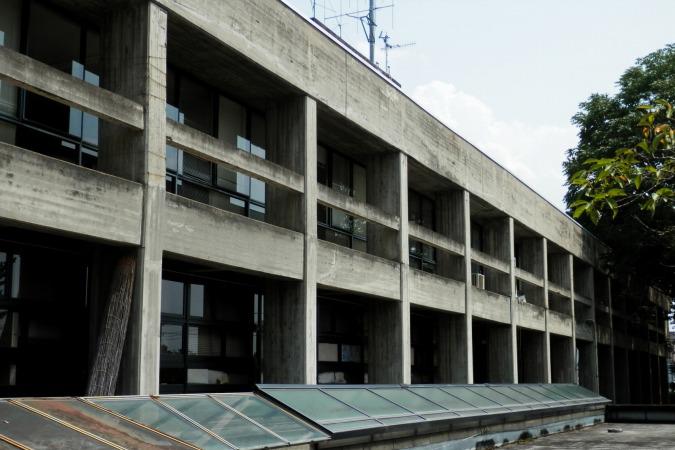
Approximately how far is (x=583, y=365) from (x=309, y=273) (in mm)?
29839

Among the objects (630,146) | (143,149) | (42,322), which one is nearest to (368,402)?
(42,322)

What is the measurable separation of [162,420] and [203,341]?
789 cm

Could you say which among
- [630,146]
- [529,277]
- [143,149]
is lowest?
[529,277]

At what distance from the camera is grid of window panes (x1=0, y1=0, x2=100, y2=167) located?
1445 cm

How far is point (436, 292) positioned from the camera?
2619cm

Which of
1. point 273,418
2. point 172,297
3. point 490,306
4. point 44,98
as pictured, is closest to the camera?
point 273,418

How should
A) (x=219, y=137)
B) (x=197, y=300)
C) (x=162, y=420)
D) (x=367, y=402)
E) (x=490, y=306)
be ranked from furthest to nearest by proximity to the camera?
(x=490, y=306), (x=219, y=137), (x=197, y=300), (x=367, y=402), (x=162, y=420)

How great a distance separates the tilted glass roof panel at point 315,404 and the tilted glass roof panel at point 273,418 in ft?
1.33

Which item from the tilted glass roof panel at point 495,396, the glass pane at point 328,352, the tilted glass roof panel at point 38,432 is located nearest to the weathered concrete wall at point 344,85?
the glass pane at point 328,352

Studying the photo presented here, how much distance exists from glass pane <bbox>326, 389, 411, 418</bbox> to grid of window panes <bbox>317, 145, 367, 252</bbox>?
6.93m

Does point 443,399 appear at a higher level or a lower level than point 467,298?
lower

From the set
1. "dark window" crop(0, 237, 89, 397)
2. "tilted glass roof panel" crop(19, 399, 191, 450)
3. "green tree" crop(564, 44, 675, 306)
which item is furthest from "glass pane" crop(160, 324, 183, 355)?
"green tree" crop(564, 44, 675, 306)

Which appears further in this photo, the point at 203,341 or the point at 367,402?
the point at 203,341

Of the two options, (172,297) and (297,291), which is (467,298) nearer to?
(297,291)
